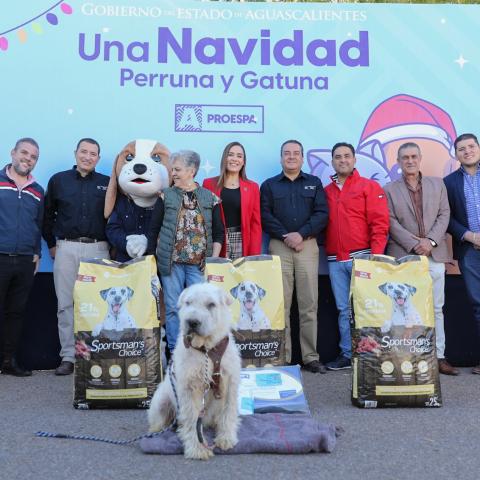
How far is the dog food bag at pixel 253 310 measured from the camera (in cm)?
352

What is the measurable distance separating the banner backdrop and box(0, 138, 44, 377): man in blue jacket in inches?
13.7

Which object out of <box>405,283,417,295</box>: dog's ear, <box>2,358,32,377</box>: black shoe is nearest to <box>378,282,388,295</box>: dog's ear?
<box>405,283,417,295</box>: dog's ear

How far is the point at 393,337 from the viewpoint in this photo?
326cm

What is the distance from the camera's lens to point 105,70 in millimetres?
4410

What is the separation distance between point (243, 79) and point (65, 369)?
2597mm

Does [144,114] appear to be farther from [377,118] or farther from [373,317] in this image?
[373,317]

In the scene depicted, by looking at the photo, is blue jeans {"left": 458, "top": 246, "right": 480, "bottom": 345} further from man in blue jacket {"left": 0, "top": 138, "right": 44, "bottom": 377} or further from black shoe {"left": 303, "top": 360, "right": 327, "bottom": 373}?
man in blue jacket {"left": 0, "top": 138, "right": 44, "bottom": 377}

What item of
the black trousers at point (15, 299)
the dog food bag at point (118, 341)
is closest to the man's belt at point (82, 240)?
the black trousers at point (15, 299)

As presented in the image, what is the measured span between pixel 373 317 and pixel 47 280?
2514 mm

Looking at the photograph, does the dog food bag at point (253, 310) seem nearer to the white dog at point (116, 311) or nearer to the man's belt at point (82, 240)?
the white dog at point (116, 311)

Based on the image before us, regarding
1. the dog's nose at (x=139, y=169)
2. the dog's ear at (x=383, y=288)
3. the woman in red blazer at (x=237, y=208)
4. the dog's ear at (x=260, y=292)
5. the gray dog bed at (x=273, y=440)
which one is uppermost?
the dog's nose at (x=139, y=169)

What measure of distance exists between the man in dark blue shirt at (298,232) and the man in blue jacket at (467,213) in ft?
3.26

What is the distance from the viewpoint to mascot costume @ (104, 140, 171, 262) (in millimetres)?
3965

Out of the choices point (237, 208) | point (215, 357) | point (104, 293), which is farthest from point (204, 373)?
point (237, 208)
